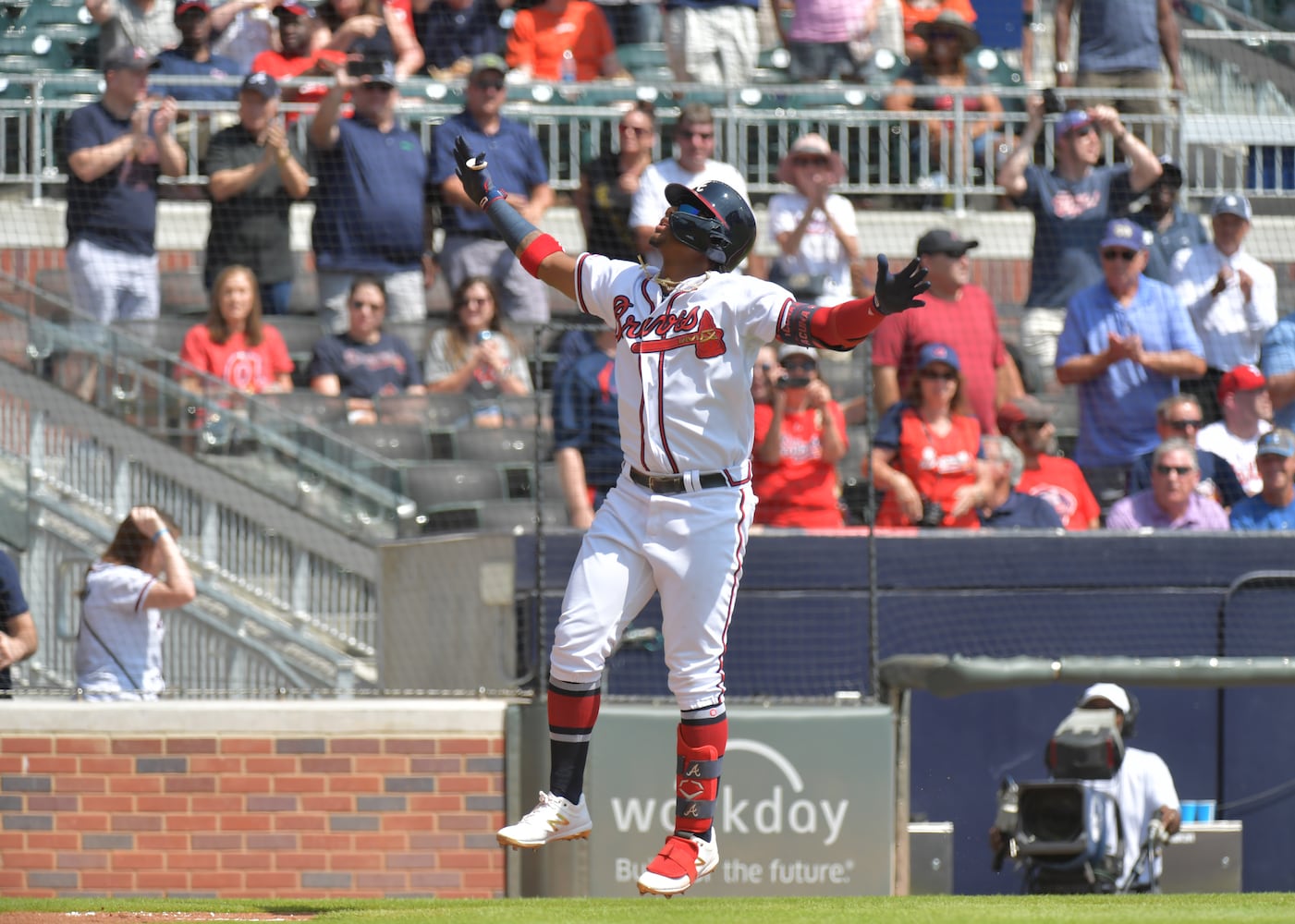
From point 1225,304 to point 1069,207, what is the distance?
101cm

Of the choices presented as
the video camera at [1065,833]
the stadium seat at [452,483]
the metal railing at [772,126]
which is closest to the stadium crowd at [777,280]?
the metal railing at [772,126]

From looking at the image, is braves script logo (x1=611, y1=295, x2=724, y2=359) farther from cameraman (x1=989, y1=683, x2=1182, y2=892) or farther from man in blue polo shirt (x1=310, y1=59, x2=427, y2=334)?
man in blue polo shirt (x1=310, y1=59, x2=427, y2=334)

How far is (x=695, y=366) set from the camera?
549 centimetres

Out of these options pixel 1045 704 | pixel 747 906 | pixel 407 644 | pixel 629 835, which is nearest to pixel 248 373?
pixel 407 644

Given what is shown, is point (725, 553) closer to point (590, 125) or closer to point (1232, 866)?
point (1232, 866)

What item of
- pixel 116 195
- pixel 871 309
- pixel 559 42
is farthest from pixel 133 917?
pixel 559 42

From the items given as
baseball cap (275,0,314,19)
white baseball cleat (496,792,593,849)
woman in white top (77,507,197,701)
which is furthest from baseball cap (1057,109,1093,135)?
white baseball cleat (496,792,593,849)

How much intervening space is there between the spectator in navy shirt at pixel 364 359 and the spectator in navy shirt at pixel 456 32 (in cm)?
326

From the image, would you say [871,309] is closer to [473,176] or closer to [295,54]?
[473,176]

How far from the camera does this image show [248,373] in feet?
31.8

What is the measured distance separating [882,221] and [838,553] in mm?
4709

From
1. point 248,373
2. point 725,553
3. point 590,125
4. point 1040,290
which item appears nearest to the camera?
point 725,553

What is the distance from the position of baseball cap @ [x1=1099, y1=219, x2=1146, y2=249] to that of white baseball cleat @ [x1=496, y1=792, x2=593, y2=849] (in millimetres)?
5148

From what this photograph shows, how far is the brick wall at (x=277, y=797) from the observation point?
8000 mm
